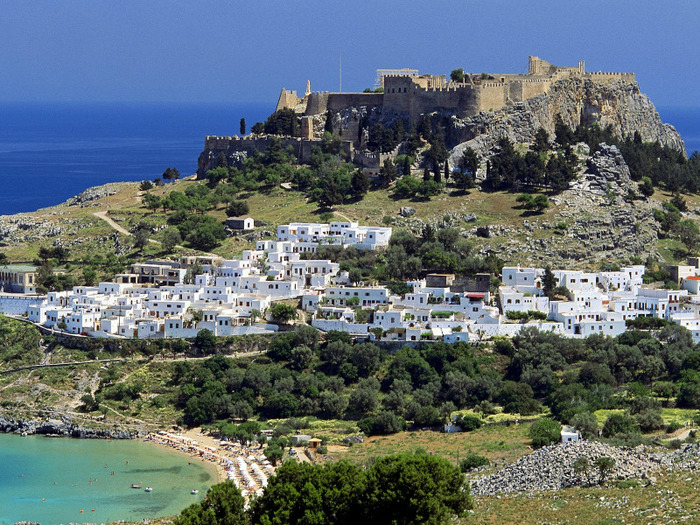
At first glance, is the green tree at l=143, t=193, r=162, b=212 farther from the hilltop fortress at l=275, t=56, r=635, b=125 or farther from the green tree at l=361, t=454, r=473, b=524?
the green tree at l=361, t=454, r=473, b=524

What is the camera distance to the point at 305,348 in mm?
55062

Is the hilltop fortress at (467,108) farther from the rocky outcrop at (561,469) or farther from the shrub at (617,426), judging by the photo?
the rocky outcrop at (561,469)

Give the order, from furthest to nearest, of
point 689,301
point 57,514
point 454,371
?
1. point 689,301
2. point 454,371
3. point 57,514

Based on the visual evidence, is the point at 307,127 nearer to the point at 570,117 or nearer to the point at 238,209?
the point at 238,209

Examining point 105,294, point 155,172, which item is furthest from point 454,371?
point 155,172

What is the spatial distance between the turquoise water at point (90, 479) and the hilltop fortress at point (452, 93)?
97.8ft

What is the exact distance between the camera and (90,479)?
153ft

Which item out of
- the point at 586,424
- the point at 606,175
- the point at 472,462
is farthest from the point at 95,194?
the point at 472,462

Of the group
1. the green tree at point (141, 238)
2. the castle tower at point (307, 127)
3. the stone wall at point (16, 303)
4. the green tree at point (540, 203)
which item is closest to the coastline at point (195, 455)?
the stone wall at point (16, 303)

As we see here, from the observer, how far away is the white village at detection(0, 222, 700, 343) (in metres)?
57.2

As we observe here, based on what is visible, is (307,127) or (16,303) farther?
(307,127)

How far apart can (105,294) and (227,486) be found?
A: 24438 millimetres

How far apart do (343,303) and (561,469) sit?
63.7 ft

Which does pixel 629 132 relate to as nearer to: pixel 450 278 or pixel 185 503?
pixel 450 278
